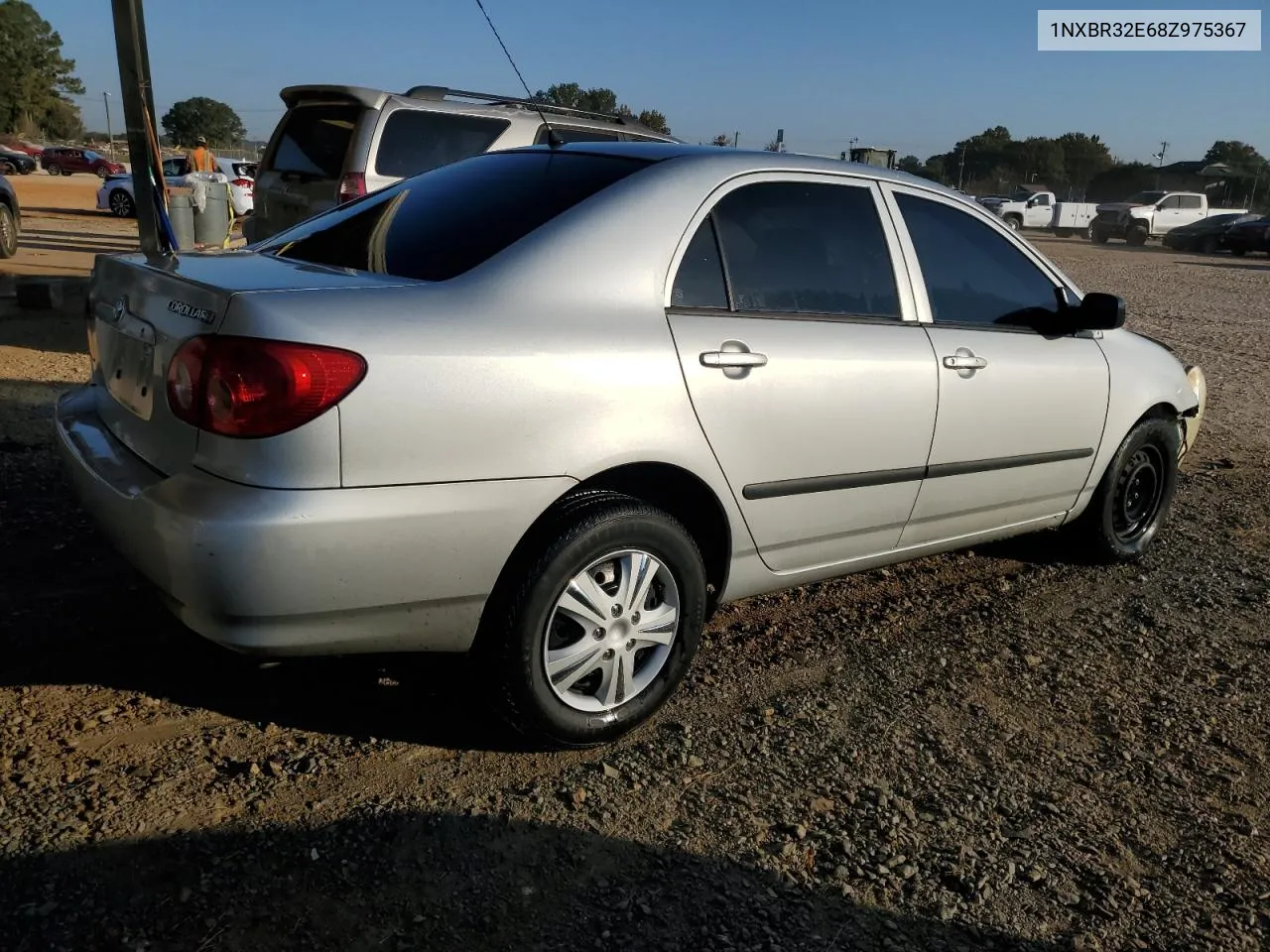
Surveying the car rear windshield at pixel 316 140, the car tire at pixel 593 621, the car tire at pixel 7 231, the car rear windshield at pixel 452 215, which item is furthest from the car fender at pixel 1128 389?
the car tire at pixel 7 231

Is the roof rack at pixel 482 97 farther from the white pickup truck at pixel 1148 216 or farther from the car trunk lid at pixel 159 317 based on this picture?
the white pickup truck at pixel 1148 216

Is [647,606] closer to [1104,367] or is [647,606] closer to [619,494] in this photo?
[619,494]

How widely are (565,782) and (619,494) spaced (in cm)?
77

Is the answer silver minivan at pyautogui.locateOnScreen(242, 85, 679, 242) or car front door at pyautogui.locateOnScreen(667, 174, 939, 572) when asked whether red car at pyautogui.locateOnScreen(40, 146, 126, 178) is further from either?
car front door at pyautogui.locateOnScreen(667, 174, 939, 572)

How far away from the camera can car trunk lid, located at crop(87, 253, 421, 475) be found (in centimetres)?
243

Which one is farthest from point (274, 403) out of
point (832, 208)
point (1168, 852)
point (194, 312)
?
point (1168, 852)

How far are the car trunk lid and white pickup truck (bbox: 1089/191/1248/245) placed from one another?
38.1m

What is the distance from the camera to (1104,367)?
425cm

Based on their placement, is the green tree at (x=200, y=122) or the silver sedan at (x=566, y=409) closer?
the silver sedan at (x=566, y=409)

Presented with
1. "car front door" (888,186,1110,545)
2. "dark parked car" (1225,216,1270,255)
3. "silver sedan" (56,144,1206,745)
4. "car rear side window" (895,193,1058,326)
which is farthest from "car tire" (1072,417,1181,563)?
"dark parked car" (1225,216,1270,255)

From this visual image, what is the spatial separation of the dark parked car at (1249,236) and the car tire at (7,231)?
3220cm

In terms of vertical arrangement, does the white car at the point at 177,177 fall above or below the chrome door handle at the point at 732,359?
above

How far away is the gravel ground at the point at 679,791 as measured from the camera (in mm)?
2234

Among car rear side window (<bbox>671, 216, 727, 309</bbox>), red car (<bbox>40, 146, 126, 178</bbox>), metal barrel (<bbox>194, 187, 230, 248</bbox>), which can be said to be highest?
red car (<bbox>40, 146, 126, 178</bbox>)
